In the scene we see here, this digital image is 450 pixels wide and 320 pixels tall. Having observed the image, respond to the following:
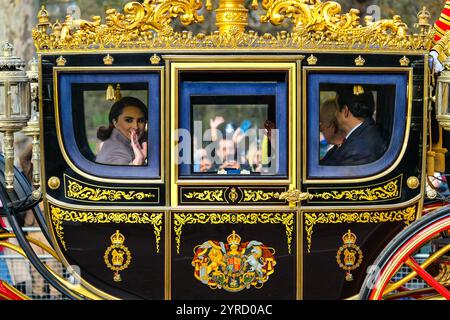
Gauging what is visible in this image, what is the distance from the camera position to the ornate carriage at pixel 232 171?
280 inches

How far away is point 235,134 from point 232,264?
0.99 meters

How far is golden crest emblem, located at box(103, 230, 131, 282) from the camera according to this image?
23.6ft

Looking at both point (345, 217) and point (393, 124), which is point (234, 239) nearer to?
point (345, 217)

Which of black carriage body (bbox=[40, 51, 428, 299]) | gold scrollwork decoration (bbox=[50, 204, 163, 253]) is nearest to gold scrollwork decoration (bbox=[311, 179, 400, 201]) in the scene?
black carriage body (bbox=[40, 51, 428, 299])

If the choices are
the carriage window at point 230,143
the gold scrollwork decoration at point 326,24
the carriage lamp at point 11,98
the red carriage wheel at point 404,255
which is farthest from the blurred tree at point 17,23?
the red carriage wheel at point 404,255

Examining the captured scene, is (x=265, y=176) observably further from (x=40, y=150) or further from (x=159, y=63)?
(x=40, y=150)

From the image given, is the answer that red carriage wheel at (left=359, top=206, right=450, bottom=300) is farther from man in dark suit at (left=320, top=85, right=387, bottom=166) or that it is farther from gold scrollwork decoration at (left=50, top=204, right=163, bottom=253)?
gold scrollwork decoration at (left=50, top=204, right=163, bottom=253)

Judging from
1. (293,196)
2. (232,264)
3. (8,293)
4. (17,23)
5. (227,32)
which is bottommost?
(8,293)

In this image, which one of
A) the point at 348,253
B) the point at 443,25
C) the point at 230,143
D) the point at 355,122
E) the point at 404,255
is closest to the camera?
the point at 404,255

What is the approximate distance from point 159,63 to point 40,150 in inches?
36.9

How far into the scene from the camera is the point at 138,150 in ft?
23.9

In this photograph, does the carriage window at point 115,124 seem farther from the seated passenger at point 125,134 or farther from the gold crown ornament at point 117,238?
the gold crown ornament at point 117,238

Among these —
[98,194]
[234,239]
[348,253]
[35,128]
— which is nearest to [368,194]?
[348,253]
